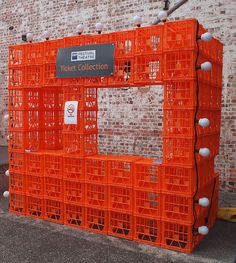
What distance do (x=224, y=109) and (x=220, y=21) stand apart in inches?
71.1

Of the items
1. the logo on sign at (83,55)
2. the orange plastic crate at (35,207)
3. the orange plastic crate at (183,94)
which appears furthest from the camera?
the orange plastic crate at (35,207)

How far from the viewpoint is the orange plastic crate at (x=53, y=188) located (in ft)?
17.4

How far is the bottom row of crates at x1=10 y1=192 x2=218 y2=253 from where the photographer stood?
449 cm

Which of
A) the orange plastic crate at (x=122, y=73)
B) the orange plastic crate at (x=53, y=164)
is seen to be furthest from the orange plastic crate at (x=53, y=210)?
the orange plastic crate at (x=122, y=73)

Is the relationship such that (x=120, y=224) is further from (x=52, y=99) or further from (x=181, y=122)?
(x=52, y=99)

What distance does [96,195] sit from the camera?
502cm

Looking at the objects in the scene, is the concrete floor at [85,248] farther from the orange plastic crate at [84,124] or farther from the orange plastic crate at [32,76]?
the orange plastic crate at [32,76]

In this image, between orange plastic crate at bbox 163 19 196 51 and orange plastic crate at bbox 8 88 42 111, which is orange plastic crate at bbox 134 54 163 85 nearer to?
orange plastic crate at bbox 163 19 196 51

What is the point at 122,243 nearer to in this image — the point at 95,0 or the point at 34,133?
the point at 34,133

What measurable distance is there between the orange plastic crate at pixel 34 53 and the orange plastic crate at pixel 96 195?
2.08 meters

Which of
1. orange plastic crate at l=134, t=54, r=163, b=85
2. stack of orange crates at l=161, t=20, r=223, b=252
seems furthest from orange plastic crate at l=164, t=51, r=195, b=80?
orange plastic crate at l=134, t=54, r=163, b=85

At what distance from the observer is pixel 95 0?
9.02 metres

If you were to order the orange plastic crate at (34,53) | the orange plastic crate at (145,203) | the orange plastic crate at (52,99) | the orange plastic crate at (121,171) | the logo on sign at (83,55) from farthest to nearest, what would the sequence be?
the orange plastic crate at (52,99), the orange plastic crate at (34,53), the logo on sign at (83,55), the orange plastic crate at (121,171), the orange plastic crate at (145,203)

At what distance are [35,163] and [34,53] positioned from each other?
1.74 m
